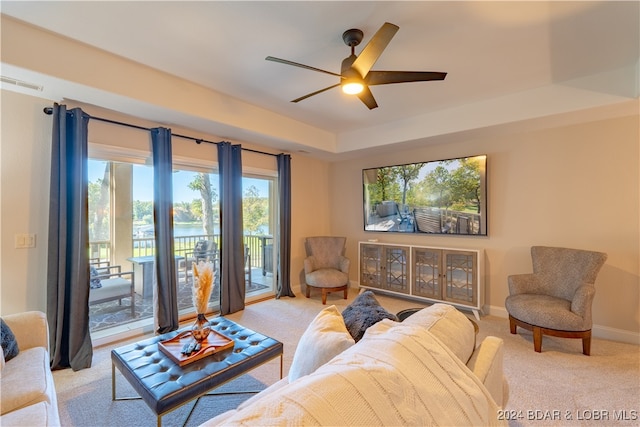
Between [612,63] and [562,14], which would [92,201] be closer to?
[562,14]

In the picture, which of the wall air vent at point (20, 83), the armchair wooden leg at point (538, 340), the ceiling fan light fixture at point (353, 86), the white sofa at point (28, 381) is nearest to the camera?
the white sofa at point (28, 381)

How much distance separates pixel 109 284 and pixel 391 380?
133 inches

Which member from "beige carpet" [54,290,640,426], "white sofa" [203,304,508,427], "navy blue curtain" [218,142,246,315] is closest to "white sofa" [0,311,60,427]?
"beige carpet" [54,290,640,426]

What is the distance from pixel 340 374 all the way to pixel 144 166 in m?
3.26

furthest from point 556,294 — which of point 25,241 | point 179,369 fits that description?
point 25,241

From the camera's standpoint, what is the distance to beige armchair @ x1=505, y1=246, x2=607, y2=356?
2564mm

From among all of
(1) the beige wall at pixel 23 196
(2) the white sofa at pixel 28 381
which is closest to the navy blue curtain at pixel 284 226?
(1) the beige wall at pixel 23 196

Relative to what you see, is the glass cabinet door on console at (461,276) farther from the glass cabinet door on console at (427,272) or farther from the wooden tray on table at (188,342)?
the wooden tray on table at (188,342)

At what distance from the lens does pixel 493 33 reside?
211 cm

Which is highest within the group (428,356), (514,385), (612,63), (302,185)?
(612,63)

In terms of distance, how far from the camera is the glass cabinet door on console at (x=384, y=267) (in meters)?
4.21

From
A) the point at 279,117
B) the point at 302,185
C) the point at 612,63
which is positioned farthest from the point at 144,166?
the point at 612,63

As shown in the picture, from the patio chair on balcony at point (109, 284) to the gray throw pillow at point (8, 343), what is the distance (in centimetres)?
118

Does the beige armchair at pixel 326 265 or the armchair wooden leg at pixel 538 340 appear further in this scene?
the beige armchair at pixel 326 265
